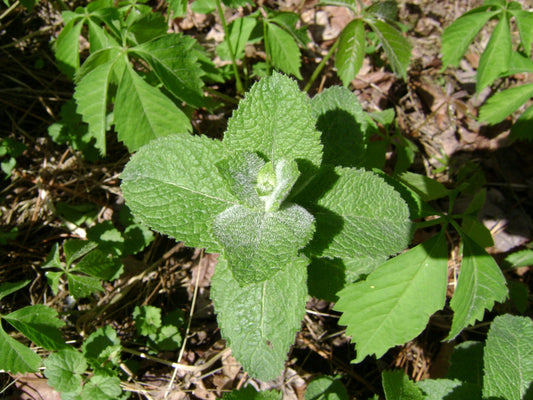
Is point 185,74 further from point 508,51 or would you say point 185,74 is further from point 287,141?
point 508,51

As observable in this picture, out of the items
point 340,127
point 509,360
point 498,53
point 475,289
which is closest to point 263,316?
point 340,127

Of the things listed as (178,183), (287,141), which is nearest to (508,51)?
(287,141)

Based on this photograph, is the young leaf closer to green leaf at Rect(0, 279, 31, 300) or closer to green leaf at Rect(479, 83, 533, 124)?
green leaf at Rect(0, 279, 31, 300)

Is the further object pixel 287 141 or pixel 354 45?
pixel 354 45

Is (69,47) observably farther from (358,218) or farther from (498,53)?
(498,53)

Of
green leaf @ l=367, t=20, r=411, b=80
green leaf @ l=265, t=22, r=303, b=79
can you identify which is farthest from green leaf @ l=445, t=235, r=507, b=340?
green leaf @ l=265, t=22, r=303, b=79
